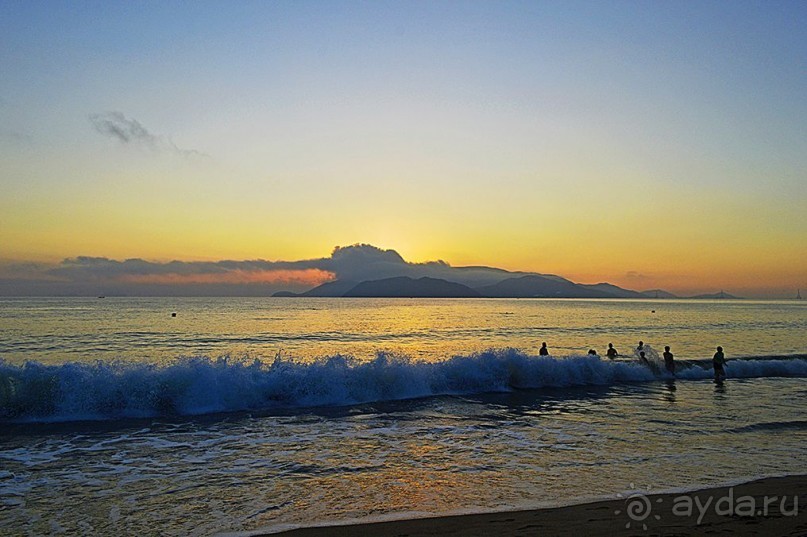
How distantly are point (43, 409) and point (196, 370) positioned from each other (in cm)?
479

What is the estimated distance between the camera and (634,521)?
801 centimetres

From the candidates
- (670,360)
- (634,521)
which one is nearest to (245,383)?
(634,521)

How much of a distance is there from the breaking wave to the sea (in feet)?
0.21

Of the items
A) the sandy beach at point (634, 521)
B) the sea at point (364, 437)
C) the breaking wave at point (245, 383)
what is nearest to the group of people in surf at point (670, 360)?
the sea at point (364, 437)

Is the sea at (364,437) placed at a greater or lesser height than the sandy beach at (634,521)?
lesser

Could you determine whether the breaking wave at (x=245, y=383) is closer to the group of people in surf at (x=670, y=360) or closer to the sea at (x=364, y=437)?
the sea at (x=364, y=437)

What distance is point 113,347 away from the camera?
3841 cm

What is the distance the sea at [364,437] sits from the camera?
9195 millimetres

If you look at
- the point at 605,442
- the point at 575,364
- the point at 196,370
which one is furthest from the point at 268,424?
Answer: the point at 575,364

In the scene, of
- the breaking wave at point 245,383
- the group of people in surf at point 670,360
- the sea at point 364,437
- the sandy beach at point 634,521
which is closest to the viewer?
the sandy beach at point 634,521

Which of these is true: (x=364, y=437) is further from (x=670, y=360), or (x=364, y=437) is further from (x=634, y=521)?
(x=670, y=360)

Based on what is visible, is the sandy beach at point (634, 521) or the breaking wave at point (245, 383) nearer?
the sandy beach at point (634, 521)

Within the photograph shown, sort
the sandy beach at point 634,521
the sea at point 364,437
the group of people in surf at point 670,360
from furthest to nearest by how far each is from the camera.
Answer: the group of people in surf at point 670,360 → the sea at point 364,437 → the sandy beach at point 634,521

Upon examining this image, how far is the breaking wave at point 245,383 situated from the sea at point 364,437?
0.21ft
